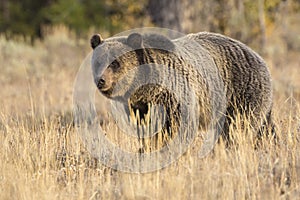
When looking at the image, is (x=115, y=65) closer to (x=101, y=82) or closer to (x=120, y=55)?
(x=120, y=55)

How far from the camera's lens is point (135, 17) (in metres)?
24.7

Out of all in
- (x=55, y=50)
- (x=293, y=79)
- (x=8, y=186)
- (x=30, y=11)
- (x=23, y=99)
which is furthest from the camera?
(x=30, y=11)

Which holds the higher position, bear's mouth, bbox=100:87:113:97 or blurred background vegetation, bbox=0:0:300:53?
blurred background vegetation, bbox=0:0:300:53

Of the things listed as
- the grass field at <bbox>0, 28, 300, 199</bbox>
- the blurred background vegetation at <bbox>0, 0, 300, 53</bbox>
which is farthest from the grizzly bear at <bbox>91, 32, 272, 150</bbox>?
the blurred background vegetation at <bbox>0, 0, 300, 53</bbox>

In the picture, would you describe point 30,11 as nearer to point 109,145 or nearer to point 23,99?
point 23,99

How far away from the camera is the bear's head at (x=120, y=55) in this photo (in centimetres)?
714

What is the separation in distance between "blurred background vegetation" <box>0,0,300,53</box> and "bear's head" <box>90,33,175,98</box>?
13541mm

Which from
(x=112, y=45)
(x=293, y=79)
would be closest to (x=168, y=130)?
(x=112, y=45)

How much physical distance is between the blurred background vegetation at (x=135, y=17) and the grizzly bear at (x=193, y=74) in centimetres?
1301

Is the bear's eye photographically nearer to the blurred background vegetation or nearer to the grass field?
the grass field

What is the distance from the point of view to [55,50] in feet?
62.6

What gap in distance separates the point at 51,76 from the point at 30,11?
9058mm

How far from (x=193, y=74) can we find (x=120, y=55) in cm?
87

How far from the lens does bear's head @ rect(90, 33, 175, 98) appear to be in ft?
23.4
